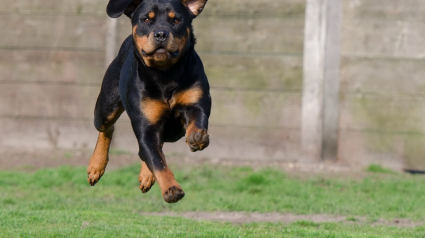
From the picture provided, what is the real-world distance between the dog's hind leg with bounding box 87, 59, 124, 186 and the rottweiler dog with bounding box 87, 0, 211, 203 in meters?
0.57

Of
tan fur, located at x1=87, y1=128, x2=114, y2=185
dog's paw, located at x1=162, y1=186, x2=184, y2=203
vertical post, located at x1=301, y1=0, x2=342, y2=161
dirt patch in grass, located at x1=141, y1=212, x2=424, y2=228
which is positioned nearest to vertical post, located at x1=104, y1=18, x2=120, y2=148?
vertical post, located at x1=301, y1=0, x2=342, y2=161

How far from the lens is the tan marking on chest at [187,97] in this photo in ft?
16.4

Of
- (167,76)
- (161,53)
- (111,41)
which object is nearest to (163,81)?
(167,76)

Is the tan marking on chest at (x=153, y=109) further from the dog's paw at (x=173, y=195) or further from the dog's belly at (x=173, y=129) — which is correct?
the dog's paw at (x=173, y=195)

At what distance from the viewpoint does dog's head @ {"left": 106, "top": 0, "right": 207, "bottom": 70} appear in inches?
187

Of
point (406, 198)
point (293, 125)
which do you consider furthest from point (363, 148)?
point (406, 198)

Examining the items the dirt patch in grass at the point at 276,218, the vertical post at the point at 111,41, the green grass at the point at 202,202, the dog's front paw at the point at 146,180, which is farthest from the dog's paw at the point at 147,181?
the vertical post at the point at 111,41

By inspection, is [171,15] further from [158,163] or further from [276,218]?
[276,218]

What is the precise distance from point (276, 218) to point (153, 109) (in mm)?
2708

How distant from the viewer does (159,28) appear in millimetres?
4797

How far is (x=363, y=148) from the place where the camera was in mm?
10102

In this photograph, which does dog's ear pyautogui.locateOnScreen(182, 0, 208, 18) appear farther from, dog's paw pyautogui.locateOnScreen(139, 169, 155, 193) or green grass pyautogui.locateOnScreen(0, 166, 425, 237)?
green grass pyautogui.locateOnScreen(0, 166, 425, 237)

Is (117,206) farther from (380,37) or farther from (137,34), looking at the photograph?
(380,37)

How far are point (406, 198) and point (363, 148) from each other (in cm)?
193
